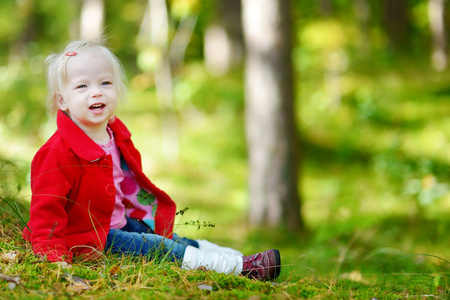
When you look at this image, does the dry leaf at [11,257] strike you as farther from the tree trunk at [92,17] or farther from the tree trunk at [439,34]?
the tree trunk at [439,34]

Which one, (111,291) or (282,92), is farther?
(282,92)

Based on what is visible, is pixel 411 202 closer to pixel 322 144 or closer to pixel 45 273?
pixel 322 144

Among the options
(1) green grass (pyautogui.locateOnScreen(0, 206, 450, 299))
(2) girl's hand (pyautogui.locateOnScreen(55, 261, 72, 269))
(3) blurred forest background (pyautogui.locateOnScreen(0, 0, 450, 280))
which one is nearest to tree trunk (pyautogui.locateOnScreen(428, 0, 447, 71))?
(3) blurred forest background (pyautogui.locateOnScreen(0, 0, 450, 280))

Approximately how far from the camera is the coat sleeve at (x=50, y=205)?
2.30 metres

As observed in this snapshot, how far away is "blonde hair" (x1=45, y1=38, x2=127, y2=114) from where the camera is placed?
2.60 metres

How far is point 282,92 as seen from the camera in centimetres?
587

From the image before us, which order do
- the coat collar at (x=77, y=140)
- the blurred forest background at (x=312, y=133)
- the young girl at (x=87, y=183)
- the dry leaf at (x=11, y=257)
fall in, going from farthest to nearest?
the blurred forest background at (x=312, y=133), the coat collar at (x=77, y=140), the young girl at (x=87, y=183), the dry leaf at (x=11, y=257)

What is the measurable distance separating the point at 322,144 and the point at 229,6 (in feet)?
19.7

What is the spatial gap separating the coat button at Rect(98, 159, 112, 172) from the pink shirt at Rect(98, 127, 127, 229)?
179 millimetres

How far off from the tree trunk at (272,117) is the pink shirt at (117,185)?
3327 millimetres

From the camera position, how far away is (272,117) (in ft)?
19.4

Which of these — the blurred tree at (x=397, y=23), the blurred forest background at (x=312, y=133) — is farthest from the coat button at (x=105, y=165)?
the blurred tree at (x=397, y=23)

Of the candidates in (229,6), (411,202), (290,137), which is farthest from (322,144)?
(229,6)

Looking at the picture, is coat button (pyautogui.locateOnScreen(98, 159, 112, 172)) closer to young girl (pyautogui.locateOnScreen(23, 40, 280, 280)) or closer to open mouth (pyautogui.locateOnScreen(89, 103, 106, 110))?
young girl (pyautogui.locateOnScreen(23, 40, 280, 280))
